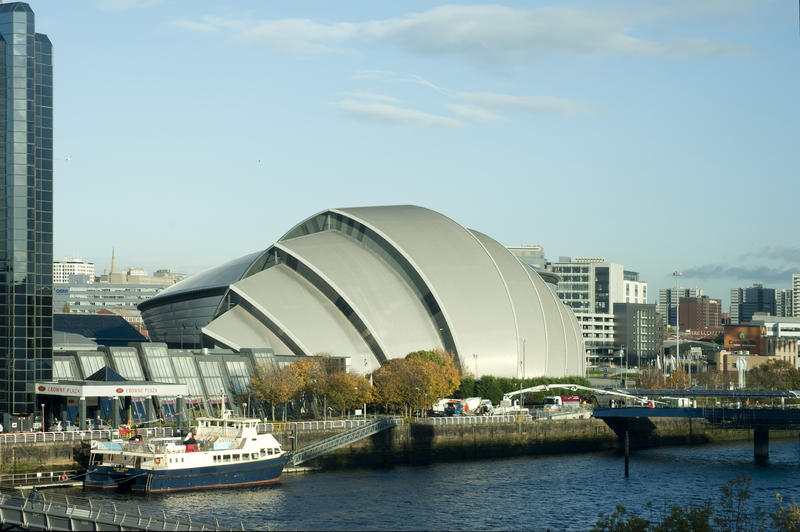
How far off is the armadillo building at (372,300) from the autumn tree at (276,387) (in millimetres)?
10637

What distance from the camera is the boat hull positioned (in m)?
59.0

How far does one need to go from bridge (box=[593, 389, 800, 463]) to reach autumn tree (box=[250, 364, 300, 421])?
26.2 m

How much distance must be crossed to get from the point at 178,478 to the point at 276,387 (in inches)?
816

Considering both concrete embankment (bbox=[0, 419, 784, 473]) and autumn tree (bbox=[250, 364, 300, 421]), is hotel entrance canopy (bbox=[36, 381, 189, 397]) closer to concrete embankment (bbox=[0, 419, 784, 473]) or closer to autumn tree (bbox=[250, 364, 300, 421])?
concrete embankment (bbox=[0, 419, 784, 473])

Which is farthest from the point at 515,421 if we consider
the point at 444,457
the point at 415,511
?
the point at 415,511

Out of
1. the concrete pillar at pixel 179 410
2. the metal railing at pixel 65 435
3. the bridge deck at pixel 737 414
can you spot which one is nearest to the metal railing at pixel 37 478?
the metal railing at pixel 65 435

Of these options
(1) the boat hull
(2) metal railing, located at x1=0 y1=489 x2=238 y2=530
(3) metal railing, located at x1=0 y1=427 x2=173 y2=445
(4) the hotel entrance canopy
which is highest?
(4) the hotel entrance canopy

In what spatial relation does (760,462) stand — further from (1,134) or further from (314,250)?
(1,134)

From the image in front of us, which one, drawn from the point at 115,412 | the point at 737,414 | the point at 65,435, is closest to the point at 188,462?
the point at 65,435

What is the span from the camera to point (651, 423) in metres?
95.9

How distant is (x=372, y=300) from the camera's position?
98250 mm

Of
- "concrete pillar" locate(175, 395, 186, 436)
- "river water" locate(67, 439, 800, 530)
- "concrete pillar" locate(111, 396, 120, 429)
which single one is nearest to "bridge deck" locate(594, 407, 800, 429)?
"river water" locate(67, 439, 800, 530)

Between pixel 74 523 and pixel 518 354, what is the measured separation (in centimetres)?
6937

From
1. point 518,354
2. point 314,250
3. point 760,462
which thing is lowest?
point 760,462
